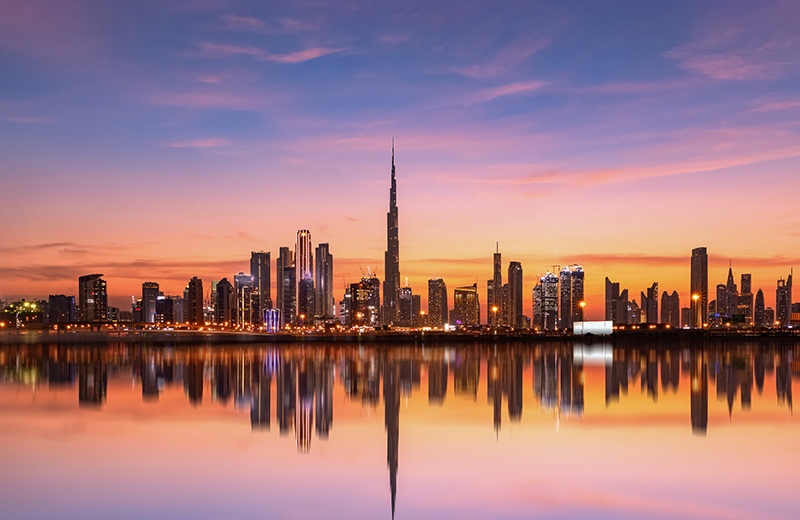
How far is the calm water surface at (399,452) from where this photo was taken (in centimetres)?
2062

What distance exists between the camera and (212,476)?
945 inches

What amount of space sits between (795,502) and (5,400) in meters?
40.2

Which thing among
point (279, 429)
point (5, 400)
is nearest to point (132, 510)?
point (279, 429)

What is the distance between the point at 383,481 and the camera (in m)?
23.5

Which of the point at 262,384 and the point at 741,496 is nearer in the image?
the point at 741,496

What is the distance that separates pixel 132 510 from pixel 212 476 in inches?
163

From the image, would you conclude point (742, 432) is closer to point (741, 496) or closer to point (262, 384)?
point (741, 496)

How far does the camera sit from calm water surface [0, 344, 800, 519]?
67.7 ft

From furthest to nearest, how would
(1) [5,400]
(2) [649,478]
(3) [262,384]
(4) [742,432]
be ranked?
(3) [262,384] < (1) [5,400] < (4) [742,432] < (2) [649,478]

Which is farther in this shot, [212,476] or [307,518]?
[212,476]

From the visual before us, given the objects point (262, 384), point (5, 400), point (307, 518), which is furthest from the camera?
point (262, 384)

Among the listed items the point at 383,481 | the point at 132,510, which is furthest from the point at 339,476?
the point at 132,510

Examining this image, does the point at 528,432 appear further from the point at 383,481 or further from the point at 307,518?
the point at 307,518

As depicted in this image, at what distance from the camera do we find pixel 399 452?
28188mm
